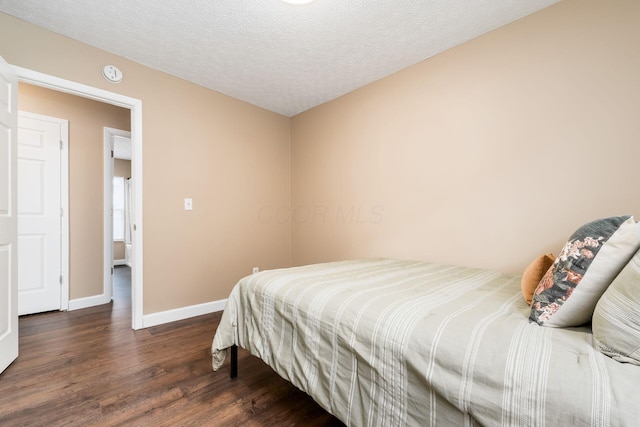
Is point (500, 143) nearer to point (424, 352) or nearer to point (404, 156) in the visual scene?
point (404, 156)

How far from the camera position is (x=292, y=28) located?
1.97 m

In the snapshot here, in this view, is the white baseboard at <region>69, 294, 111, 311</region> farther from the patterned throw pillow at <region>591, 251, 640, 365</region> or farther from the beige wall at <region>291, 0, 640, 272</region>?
the patterned throw pillow at <region>591, 251, 640, 365</region>

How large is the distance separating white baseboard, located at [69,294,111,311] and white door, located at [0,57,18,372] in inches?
49.0

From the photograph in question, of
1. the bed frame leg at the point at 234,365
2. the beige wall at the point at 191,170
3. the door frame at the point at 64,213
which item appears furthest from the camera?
the door frame at the point at 64,213

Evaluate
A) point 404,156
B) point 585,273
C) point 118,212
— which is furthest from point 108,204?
point 585,273

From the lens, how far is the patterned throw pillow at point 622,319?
2.30 feet

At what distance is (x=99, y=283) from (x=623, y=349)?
13.8 feet

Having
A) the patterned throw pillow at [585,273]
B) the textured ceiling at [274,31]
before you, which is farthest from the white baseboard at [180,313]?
the patterned throw pillow at [585,273]

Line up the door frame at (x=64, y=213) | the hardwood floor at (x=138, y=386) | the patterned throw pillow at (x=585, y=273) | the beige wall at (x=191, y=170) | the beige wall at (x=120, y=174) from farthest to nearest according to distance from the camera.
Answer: the beige wall at (x=120, y=174) → the door frame at (x=64, y=213) → the beige wall at (x=191, y=170) → the hardwood floor at (x=138, y=386) → the patterned throw pillow at (x=585, y=273)

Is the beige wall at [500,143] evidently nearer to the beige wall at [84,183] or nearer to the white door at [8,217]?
the white door at [8,217]

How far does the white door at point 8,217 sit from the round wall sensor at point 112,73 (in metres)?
0.54

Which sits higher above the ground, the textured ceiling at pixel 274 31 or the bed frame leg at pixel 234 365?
the textured ceiling at pixel 274 31

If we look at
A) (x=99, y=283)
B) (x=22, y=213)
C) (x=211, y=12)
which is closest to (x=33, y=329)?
(x=99, y=283)

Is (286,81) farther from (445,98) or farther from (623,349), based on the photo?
(623,349)
